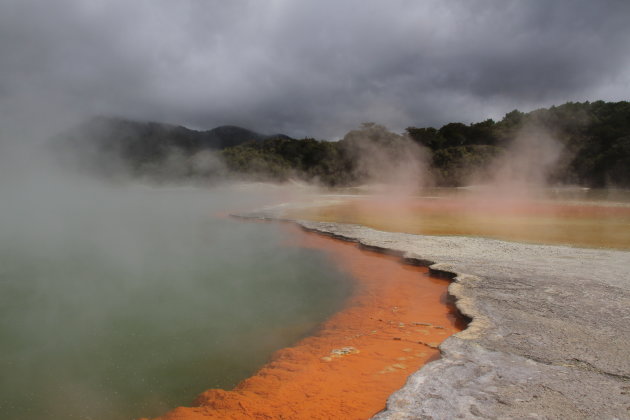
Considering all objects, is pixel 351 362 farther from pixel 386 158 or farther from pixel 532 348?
pixel 386 158

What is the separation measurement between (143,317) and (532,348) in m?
3.43

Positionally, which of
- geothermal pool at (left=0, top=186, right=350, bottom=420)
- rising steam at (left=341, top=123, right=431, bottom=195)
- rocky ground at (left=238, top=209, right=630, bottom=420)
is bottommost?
geothermal pool at (left=0, top=186, right=350, bottom=420)

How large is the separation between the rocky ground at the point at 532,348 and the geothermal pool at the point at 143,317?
4.51 feet

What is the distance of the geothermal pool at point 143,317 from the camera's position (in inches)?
96.6

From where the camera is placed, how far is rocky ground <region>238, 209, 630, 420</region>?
5.71 ft

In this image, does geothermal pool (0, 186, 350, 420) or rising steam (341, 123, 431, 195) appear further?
rising steam (341, 123, 431, 195)

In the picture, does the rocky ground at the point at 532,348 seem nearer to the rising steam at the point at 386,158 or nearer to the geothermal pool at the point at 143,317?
the geothermal pool at the point at 143,317

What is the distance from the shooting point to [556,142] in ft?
87.4

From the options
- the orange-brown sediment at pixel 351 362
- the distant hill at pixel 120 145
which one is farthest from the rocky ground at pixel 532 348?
the distant hill at pixel 120 145

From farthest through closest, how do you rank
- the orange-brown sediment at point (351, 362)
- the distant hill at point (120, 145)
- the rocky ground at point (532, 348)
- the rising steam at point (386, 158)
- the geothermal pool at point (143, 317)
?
the rising steam at point (386, 158) → the distant hill at point (120, 145) → the geothermal pool at point (143, 317) → the orange-brown sediment at point (351, 362) → the rocky ground at point (532, 348)

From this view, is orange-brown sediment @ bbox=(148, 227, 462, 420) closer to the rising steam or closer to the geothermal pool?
the geothermal pool

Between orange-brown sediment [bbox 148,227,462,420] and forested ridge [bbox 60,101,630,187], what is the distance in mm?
18234

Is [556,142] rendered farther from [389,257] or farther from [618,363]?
[618,363]

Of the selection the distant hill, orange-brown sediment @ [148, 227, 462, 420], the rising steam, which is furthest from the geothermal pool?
the rising steam
